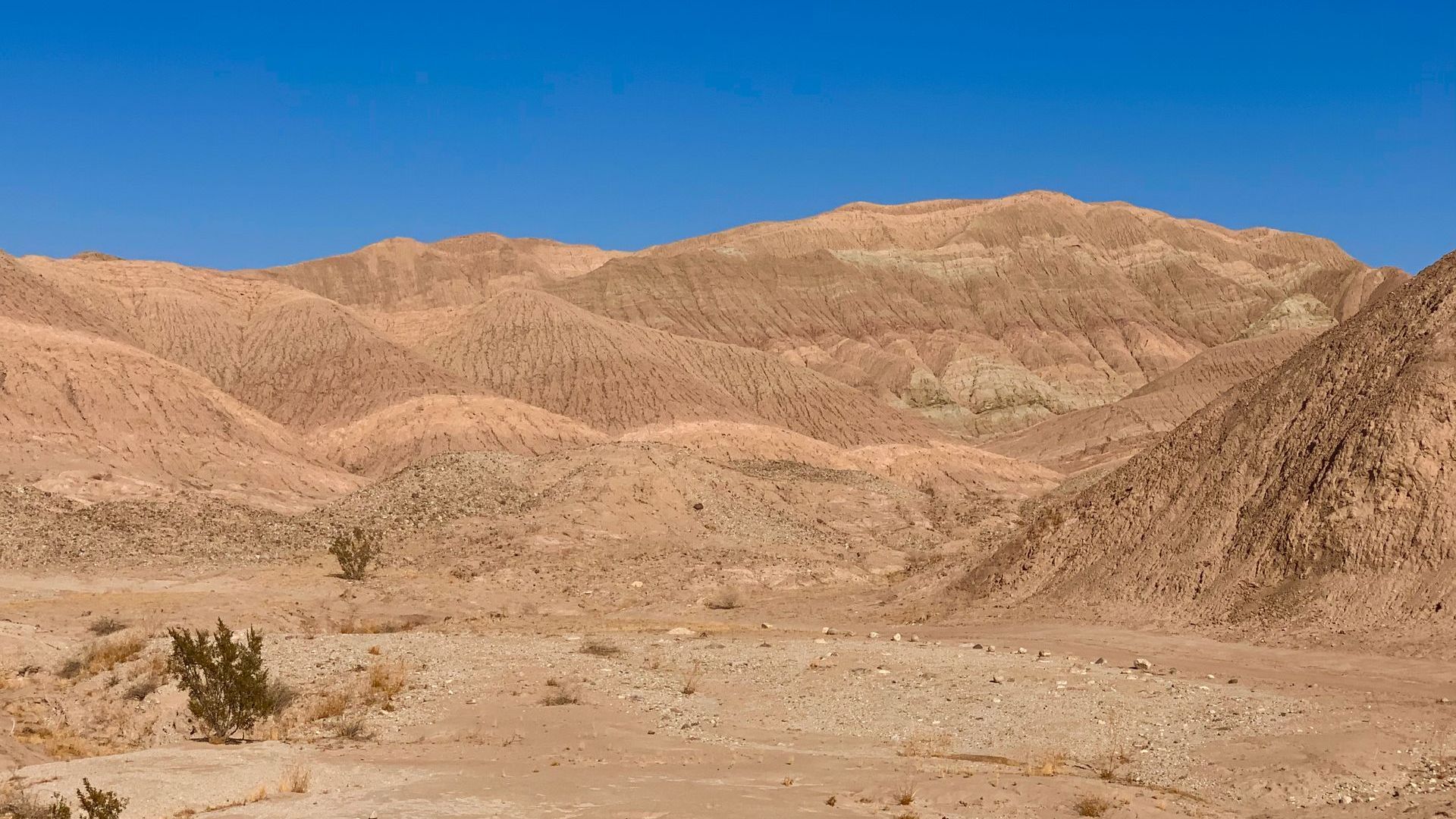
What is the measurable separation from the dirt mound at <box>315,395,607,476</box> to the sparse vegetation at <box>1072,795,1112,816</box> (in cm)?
5239

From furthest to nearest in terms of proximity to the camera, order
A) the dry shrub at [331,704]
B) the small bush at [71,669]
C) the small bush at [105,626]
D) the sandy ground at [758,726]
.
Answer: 1. the small bush at [105,626]
2. the small bush at [71,669]
3. the dry shrub at [331,704]
4. the sandy ground at [758,726]

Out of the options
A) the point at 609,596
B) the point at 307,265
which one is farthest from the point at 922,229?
the point at 609,596

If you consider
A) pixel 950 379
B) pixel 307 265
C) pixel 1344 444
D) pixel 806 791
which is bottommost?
pixel 806 791

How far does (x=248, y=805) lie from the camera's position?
1122 centimetres

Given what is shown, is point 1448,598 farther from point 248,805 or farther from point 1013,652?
point 248,805

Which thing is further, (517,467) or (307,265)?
(307,265)

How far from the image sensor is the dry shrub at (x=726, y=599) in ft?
104

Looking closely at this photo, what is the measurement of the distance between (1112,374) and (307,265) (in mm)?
98556

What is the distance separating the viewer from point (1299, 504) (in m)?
22.1

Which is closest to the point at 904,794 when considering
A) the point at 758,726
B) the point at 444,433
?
the point at 758,726

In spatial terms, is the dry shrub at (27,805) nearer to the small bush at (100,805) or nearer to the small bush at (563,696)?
the small bush at (100,805)

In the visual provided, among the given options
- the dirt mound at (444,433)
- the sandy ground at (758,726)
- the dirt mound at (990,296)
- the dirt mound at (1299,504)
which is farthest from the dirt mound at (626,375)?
the sandy ground at (758,726)

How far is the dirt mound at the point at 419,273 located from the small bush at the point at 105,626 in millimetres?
123796

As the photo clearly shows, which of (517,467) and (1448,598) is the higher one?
(517,467)
